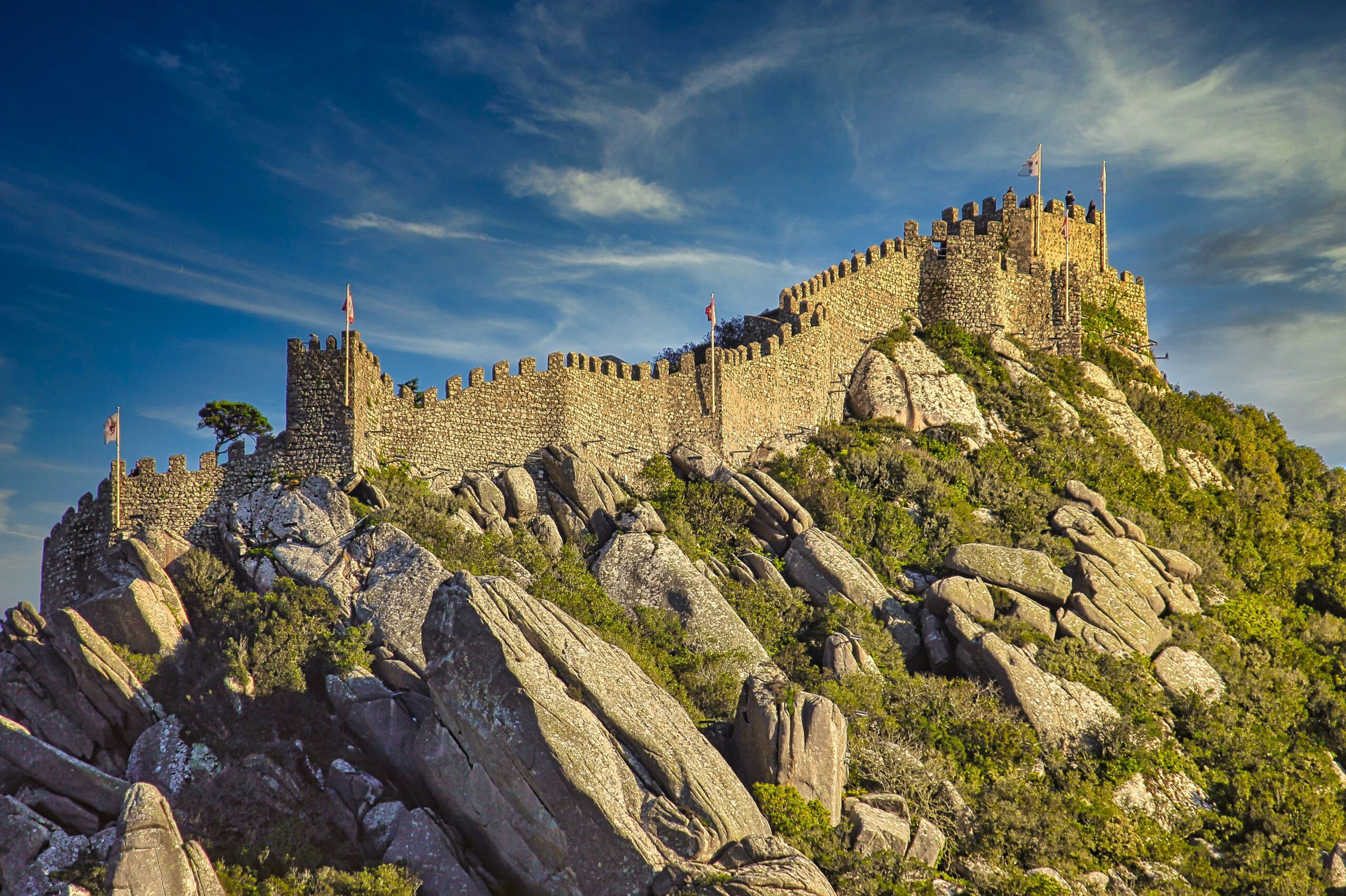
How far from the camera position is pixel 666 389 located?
3462cm

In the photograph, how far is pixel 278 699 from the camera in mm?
21422

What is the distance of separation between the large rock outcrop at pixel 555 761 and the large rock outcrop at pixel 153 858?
13.2 feet

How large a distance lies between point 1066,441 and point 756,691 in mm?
23814

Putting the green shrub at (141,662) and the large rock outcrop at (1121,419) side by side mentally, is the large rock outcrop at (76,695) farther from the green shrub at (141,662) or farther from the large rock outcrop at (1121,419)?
the large rock outcrop at (1121,419)

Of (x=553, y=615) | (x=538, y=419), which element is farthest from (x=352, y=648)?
(x=538, y=419)

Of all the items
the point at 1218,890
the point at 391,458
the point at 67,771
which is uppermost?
the point at 391,458

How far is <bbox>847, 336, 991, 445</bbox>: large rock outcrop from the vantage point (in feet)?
131

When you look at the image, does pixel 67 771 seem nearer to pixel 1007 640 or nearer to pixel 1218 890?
pixel 1007 640

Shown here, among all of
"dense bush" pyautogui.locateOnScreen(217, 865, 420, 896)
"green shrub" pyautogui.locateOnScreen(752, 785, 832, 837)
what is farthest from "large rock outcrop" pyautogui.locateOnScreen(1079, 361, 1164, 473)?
A: "dense bush" pyautogui.locateOnScreen(217, 865, 420, 896)

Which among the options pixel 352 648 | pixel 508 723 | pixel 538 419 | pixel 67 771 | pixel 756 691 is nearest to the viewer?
pixel 508 723

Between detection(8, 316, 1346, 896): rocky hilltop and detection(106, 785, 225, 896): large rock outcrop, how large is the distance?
0.05 metres

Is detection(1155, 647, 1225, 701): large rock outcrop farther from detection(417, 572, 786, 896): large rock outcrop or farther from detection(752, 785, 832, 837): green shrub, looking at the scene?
detection(417, 572, 786, 896): large rock outcrop

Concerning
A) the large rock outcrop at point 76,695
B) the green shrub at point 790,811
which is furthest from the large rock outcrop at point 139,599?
the green shrub at point 790,811

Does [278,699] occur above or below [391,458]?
below
